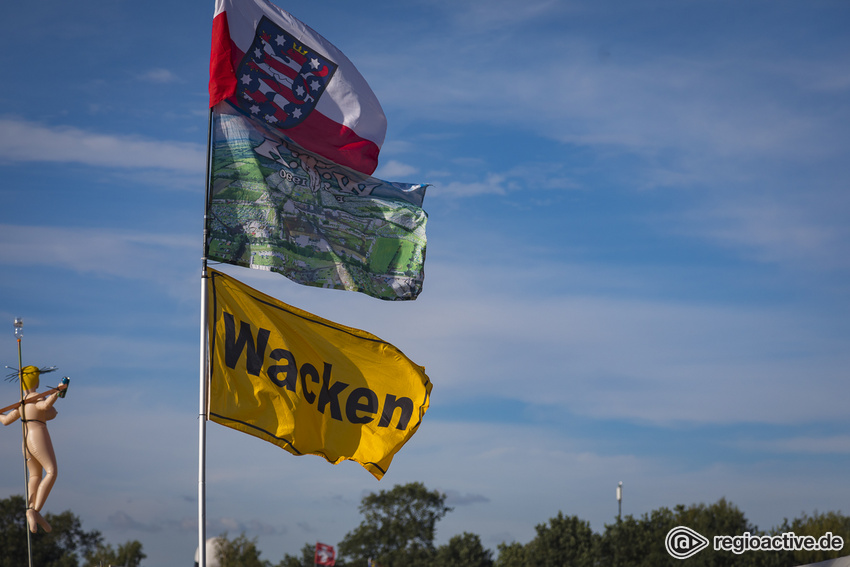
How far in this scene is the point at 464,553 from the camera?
278ft

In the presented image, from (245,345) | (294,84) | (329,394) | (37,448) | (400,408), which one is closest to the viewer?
(37,448)

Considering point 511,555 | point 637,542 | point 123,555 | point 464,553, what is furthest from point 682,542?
point 123,555

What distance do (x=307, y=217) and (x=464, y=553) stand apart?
76900 mm

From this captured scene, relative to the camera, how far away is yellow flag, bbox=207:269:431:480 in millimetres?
Answer: 11281

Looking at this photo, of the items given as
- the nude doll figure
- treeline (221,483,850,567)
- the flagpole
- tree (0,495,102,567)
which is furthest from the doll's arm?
tree (0,495,102,567)

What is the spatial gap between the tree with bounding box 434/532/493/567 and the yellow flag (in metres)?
75.2

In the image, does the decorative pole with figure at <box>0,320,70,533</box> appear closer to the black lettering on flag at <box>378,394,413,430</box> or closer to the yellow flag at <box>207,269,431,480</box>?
the yellow flag at <box>207,269,431,480</box>

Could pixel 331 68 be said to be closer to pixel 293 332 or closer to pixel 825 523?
pixel 293 332

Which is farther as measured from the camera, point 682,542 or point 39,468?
point 682,542

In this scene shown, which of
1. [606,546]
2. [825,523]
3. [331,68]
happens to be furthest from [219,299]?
[825,523]

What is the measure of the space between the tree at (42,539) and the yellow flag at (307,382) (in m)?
70.2

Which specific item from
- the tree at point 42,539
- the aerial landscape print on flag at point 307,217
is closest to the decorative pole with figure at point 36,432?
the aerial landscape print on flag at point 307,217

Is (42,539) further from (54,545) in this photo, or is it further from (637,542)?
(637,542)

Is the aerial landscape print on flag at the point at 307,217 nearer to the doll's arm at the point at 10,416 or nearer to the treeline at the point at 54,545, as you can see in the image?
the doll's arm at the point at 10,416
